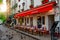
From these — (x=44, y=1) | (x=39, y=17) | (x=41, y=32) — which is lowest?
(x=41, y=32)

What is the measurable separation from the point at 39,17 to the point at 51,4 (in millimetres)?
6530

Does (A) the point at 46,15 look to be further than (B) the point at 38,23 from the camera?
No

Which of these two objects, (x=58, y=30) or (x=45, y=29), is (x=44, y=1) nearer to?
(x=45, y=29)

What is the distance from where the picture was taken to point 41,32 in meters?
21.3

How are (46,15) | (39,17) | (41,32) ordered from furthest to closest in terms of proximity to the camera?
(39,17)
(46,15)
(41,32)

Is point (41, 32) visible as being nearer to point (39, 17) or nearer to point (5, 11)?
point (39, 17)

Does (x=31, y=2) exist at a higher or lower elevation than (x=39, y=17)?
higher

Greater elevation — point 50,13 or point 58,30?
point 50,13

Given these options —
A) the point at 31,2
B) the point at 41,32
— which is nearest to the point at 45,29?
the point at 41,32

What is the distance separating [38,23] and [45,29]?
456cm

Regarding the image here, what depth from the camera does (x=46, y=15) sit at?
22969 millimetres

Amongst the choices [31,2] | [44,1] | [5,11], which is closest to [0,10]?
[5,11]

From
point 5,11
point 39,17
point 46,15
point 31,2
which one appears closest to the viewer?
point 46,15

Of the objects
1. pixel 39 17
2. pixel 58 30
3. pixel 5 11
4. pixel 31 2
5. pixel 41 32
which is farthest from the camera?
pixel 5 11
